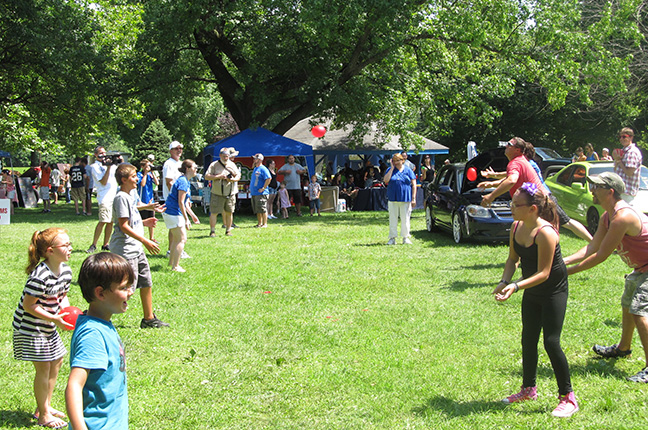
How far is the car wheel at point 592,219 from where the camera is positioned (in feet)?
40.4

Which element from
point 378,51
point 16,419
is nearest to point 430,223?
point 378,51

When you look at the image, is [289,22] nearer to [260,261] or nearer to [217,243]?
[217,243]

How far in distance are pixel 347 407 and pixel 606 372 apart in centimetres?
223

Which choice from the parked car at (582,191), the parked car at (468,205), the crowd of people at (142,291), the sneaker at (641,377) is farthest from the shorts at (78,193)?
the sneaker at (641,377)

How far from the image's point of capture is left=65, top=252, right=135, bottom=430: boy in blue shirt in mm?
2598

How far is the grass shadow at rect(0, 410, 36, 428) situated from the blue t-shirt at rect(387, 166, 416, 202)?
8.68 m

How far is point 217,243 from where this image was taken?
12.7 m

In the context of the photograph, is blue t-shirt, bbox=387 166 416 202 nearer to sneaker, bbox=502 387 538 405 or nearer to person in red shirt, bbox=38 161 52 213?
sneaker, bbox=502 387 538 405

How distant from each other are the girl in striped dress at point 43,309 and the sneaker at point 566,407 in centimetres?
328

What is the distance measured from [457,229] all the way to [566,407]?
8.51 metres

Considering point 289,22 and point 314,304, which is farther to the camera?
point 289,22

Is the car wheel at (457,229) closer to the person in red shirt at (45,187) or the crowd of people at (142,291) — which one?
the crowd of people at (142,291)

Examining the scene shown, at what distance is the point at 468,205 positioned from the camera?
1223cm

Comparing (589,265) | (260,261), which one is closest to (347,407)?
(589,265)
